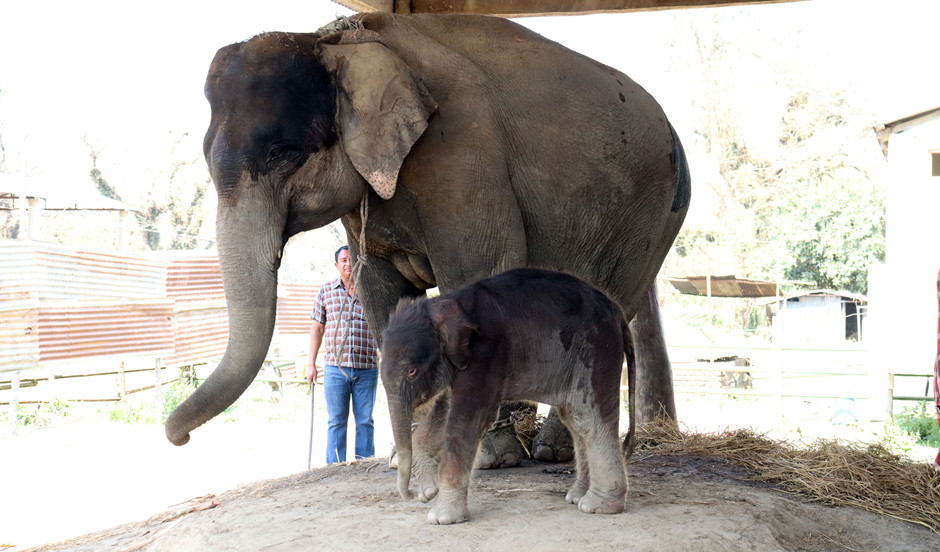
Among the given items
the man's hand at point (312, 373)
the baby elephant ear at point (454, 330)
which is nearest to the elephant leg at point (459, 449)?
the baby elephant ear at point (454, 330)

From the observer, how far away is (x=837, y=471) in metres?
4.73

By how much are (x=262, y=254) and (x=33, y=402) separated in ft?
37.2

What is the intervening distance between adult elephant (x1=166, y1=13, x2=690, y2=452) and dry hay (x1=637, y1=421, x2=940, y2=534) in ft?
3.68

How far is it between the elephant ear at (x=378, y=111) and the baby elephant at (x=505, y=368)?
0.69 metres

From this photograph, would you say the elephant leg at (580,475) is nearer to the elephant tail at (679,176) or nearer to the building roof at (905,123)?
the elephant tail at (679,176)

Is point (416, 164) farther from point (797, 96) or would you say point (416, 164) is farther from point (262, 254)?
point (797, 96)

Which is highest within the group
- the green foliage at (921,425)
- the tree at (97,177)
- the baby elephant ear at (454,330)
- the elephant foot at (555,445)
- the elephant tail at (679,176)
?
the tree at (97,177)

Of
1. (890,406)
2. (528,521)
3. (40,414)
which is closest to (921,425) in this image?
(890,406)

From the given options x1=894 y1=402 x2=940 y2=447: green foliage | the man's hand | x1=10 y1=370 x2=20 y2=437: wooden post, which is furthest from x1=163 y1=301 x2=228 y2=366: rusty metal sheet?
x1=894 y1=402 x2=940 y2=447: green foliage

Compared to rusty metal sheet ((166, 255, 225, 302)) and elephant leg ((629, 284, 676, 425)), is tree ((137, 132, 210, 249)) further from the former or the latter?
elephant leg ((629, 284, 676, 425))

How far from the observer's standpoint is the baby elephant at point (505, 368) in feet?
10.2

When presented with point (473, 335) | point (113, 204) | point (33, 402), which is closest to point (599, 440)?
point (473, 335)

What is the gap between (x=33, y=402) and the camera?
13.3 meters

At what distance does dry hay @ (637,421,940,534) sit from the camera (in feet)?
14.4
